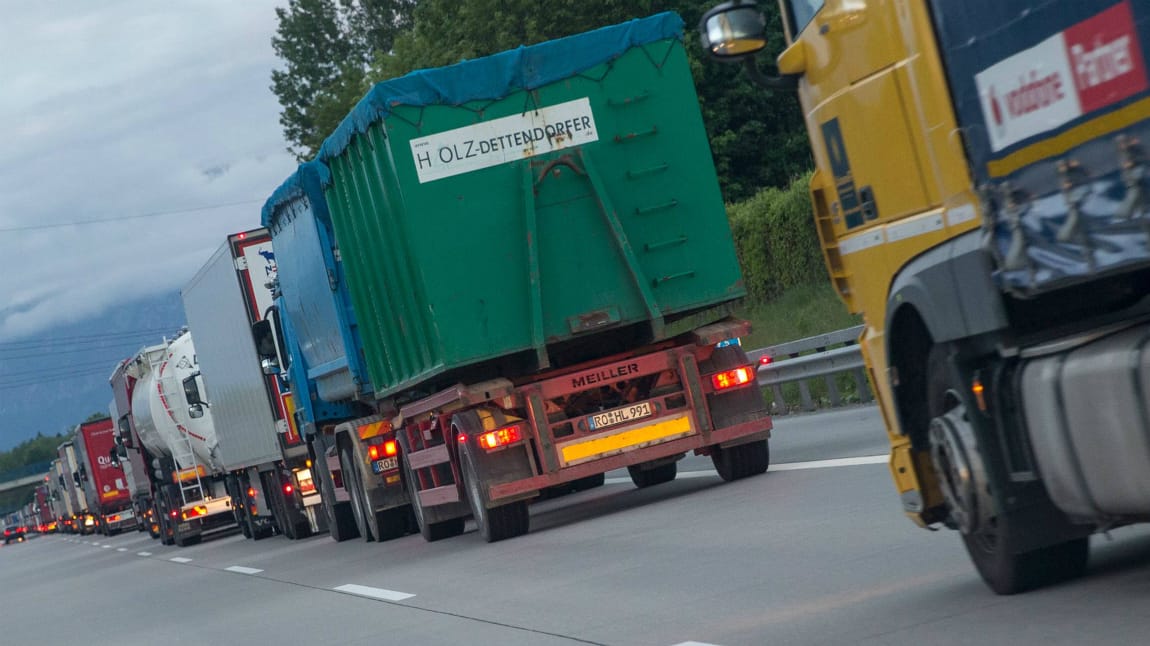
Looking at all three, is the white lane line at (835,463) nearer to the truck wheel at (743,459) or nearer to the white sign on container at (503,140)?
the truck wheel at (743,459)

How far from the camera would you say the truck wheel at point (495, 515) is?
15.3m

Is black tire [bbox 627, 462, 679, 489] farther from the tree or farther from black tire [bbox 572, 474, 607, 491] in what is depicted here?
the tree

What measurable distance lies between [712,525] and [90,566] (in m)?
22.8

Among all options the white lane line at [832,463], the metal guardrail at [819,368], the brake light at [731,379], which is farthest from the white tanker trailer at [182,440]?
the brake light at [731,379]

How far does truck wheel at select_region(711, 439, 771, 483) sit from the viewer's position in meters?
15.8

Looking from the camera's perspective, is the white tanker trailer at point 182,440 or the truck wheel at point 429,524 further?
the white tanker trailer at point 182,440

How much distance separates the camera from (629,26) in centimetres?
1534

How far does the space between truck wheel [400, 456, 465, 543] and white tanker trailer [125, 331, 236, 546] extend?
16336 millimetres

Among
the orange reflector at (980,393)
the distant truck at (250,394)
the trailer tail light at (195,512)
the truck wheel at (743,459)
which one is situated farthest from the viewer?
the trailer tail light at (195,512)

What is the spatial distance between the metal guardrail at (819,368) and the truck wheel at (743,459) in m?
4.13

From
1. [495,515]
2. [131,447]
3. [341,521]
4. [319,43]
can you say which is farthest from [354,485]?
[319,43]

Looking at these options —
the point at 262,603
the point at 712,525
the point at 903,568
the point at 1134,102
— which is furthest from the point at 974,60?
the point at 262,603

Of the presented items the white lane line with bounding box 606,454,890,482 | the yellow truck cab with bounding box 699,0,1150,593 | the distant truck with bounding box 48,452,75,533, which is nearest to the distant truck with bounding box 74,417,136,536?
the distant truck with bounding box 48,452,75,533

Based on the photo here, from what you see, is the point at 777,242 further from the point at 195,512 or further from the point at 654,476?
the point at 654,476
